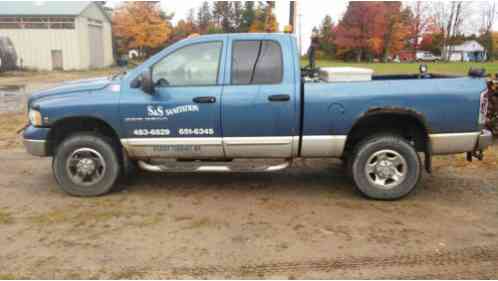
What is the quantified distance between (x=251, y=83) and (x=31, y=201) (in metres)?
3.00

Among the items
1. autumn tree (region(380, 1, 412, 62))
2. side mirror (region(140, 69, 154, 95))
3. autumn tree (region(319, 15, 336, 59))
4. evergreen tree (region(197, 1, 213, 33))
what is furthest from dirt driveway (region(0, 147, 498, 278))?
evergreen tree (region(197, 1, 213, 33))

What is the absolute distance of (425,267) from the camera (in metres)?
3.59

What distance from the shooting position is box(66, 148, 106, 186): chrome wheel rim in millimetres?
5265

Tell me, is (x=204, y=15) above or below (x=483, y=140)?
above

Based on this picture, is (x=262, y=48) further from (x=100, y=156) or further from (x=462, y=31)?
(x=462, y=31)

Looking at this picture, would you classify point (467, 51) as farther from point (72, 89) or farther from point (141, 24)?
point (72, 89)

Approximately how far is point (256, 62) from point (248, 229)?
6.38 feet

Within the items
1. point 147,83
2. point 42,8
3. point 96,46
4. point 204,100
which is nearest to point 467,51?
point 96,46

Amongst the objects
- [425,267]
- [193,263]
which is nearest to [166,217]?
[193,263]

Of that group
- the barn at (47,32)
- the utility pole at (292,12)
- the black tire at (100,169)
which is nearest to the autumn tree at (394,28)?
the barn at (47,32)

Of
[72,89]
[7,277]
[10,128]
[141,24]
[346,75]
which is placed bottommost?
[7,277]

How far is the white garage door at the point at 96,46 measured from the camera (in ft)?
139

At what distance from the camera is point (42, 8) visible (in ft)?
126

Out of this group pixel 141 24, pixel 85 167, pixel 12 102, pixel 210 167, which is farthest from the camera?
pixel 141 24
